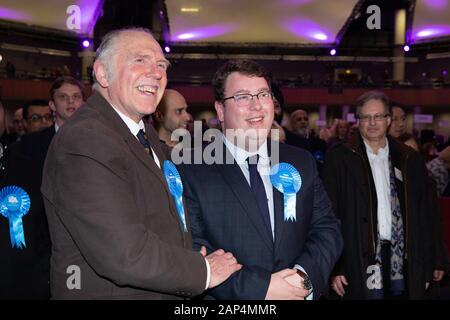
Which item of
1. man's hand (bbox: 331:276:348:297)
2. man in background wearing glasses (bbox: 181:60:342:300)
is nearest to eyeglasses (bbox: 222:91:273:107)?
man in background wearing glasses (bbox: 181:60:342:300)

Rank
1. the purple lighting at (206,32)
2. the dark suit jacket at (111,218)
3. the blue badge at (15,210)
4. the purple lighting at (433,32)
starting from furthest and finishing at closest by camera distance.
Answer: the purple lighting at (206,32) → the purple lighting at (433,32) → the blue badge at (15,210) → the dark suit jacket at (111,218)

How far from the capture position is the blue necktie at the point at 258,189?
2043mm

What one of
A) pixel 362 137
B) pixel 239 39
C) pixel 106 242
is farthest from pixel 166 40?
pixel 106 242

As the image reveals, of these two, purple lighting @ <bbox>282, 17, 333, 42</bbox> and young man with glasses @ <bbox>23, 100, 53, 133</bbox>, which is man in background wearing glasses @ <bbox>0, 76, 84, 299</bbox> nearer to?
young man with glasses @ <bbox>23, 100, 53, 133</bbox>

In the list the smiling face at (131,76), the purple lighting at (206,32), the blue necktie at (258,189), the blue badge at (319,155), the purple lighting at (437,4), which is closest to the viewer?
the smiling face at (131,76)

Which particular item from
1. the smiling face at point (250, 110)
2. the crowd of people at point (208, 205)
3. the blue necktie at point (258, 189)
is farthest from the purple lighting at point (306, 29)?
the blue necktie at point (258, 189)

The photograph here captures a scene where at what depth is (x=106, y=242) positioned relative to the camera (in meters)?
1.46

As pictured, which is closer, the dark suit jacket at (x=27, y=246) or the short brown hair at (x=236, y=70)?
the short brown hair at (x=236, y=70)

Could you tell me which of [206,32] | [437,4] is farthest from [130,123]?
[206,32]

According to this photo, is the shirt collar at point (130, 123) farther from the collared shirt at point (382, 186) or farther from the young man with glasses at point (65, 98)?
the collared shirt at point (382, 186)

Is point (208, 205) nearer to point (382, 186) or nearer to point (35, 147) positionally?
point (35, 147)

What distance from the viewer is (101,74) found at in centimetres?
Result: 184

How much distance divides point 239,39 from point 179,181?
28320 millimetres

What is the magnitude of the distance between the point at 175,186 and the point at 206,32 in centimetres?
2754
